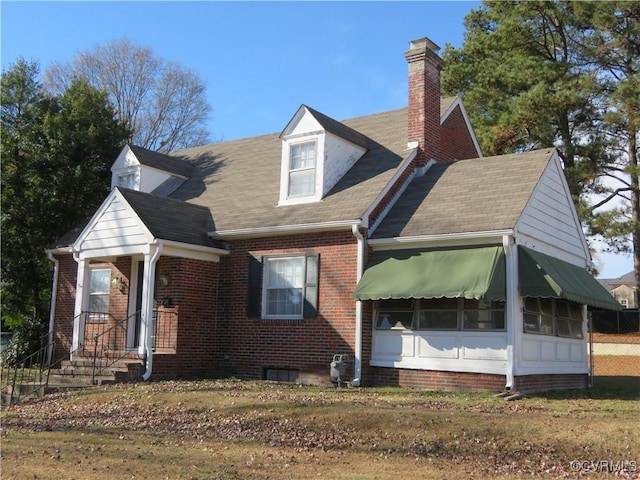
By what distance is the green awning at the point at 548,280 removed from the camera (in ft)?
43.1

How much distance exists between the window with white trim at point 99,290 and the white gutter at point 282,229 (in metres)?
3.46

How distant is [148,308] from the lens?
15164 mm

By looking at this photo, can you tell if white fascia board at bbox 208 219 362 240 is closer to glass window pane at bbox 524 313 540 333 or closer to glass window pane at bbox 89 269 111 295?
glass window pane at bbox 89 269 111 295

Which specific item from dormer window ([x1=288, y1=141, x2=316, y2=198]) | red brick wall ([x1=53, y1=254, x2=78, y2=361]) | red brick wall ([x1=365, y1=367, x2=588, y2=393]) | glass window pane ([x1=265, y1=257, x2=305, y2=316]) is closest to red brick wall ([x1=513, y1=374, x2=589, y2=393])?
red brick wall ([x1=365, y1=367, x2=588, y2=393])

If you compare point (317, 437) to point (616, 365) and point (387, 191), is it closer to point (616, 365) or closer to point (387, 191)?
point (387, 191)

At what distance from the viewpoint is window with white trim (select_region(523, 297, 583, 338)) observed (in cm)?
1415

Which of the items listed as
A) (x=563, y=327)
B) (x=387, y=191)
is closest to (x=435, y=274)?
(x=387, y=191)

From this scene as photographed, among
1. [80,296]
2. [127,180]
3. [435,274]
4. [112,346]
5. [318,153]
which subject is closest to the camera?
[435,274]

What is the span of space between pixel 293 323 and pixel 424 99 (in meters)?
6.57

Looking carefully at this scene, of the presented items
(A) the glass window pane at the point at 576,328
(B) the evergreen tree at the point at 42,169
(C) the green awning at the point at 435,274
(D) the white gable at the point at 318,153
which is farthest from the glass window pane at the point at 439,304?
(B) the evergreen tree at the point at 42,169

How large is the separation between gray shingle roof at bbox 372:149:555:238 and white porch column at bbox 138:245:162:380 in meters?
5.04

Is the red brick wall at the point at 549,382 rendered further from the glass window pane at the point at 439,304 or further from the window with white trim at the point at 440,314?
the glass window pane at the point at 439,304

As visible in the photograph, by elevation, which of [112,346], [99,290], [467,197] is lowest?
[112,346]

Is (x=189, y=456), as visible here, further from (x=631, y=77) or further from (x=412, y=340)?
(x=631, y=77)
